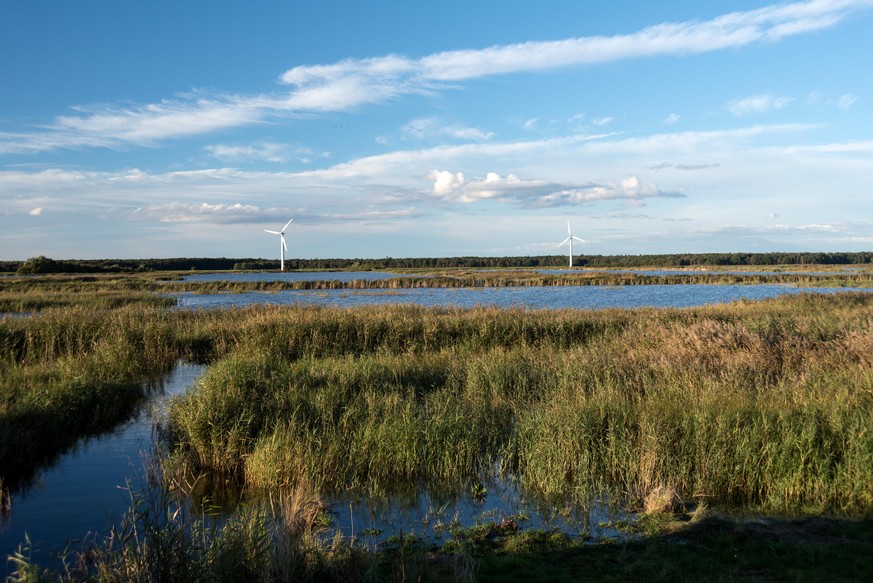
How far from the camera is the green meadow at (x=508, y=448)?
20.6 feet

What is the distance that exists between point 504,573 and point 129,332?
1802 centimetres

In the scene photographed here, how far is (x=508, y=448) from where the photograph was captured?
10094 millimetres

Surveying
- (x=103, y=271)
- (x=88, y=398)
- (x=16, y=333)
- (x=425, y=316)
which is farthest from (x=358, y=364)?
(x=103, y=271)

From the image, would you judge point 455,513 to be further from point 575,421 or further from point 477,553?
point 575,421

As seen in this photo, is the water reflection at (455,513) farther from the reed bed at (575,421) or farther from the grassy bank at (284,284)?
the grassy bank at (284,284)

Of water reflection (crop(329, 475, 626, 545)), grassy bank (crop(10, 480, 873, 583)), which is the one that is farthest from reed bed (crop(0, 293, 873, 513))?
grassy bank (crop(10, 480, 873, 583))

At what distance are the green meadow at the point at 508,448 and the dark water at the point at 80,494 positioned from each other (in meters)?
0.37

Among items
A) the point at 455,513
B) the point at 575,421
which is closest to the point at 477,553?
the point at 455,513

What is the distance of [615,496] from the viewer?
867cm

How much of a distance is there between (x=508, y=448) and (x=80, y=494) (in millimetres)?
6642

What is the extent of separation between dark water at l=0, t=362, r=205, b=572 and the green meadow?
37 centimetres

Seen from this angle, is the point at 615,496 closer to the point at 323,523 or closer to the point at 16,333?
the point at 323,523

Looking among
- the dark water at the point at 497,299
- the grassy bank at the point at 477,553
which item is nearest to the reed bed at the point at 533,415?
the grassy bank at the point at 477,553

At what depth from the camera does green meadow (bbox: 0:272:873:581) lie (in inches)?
247
